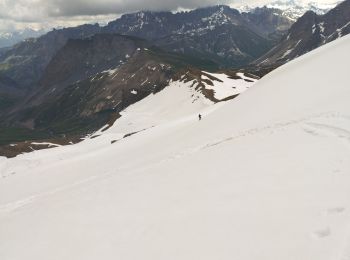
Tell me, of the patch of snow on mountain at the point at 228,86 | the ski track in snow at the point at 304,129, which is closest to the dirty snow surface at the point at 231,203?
the ski track in snow at the point at 304,129

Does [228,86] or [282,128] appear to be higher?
[228,86]

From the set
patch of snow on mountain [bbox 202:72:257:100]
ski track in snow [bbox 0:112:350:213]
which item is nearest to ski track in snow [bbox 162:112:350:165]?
ski track in snow [bbox 0:112:350:213]

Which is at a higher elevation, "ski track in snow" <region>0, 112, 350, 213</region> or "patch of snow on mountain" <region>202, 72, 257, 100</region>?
"patch of snow on mountain" <region>202, 72, 257, 100</region>

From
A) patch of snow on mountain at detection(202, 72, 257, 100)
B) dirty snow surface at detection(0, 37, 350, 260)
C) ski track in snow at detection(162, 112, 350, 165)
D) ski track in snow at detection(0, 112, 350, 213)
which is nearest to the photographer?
dirty snow surface at detection(0, 37, 350, 260)

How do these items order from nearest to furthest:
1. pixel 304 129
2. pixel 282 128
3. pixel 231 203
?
pixel 231 203
pixel 304 129
pixel 282 128

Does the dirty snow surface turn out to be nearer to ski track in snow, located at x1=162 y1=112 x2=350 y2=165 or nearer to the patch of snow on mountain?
ski track in snow, located at x1=162 y1=112 x2=350 y2=165

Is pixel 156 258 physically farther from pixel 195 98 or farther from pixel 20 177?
pixel 195 98

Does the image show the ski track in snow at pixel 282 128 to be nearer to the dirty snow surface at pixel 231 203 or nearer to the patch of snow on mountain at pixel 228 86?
the dirty snow surface at pixel 231 203

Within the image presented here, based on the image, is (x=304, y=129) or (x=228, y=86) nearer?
(x=304, y=129)

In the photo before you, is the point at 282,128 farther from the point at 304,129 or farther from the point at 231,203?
the point at 231,203

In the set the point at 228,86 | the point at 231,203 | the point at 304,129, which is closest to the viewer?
the point at 231,203

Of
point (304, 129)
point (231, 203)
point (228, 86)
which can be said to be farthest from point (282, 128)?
point (228, 86)
